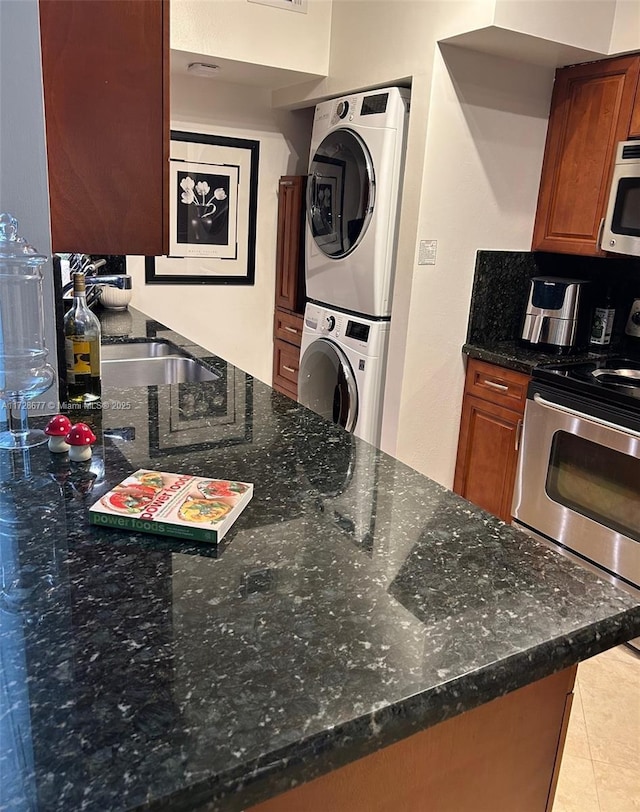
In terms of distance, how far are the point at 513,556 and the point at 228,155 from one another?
3.23 m

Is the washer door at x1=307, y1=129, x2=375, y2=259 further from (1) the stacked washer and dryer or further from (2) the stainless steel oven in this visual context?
(2) the stainless steel oven

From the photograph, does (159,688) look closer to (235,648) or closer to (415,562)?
(235,648)

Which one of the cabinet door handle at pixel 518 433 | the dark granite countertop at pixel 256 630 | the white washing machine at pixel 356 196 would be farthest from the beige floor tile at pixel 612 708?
the white washing machine at pixel 356 196

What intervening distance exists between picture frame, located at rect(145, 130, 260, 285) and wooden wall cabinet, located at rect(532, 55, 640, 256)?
1.65 metres

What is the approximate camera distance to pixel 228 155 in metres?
3.70

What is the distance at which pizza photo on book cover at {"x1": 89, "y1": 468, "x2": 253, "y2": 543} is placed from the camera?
1.00 meters

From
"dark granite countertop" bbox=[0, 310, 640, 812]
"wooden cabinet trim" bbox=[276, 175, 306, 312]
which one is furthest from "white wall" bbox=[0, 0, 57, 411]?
"wooden cabinet trim" bbox=[276, 175, 306, 312]

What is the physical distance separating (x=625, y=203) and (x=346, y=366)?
4.42 feet

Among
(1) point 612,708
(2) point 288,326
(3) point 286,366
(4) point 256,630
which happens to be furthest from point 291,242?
(4) point 256,630

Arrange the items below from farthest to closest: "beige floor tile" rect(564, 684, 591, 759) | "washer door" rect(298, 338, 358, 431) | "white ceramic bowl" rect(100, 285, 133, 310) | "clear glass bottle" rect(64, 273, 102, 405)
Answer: "white ceramic bowl" rect(100, 285, 133, 310) → "washer door" rect(298, 338, 358, 431) → "beige floor tile" rect(564, 684, 591, 759) → "clear glass bottle" rect(64, 273, 102, 405)

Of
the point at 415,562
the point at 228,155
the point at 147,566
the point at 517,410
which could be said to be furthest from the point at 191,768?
the point at 228,155

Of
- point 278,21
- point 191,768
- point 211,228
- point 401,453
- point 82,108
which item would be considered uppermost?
point 278,21

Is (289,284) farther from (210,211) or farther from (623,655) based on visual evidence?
(623,655)

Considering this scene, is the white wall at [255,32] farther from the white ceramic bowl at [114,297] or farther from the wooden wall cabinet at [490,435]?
the wooden wall cabinet at [490,435]
